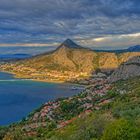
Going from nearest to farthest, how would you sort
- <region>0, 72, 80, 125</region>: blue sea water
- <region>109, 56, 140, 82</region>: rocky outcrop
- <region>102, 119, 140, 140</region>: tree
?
<region>102, 119, 140, 140</region>: tree
<region>0, 72, 80, 125</region>: blue sea water
<region>109, 56, 140, 82</region>: rocky outcrop

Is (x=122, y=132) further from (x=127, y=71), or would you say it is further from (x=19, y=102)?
(x=127, y=71)

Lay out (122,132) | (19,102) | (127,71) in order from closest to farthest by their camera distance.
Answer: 1. (122,132)
2. (19,102)
3. (127,71)

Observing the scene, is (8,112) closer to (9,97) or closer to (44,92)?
(9,97)

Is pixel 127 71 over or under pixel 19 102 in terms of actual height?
over

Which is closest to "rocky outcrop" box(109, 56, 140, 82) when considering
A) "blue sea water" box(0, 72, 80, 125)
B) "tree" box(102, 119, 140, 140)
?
"blue sea water" box(0, 72, 80, 125)

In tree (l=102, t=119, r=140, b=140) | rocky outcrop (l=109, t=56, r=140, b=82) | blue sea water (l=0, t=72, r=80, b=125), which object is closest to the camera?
tree (l=102, t=119, r=140, b=140)

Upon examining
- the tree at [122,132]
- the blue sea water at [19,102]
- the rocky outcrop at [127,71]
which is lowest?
the blue sea water at [19,102]

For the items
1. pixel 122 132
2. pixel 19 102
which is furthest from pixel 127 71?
pixel 122 132

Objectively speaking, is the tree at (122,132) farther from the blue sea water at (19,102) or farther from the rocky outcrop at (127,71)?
the rocky outcrop at (127,71)

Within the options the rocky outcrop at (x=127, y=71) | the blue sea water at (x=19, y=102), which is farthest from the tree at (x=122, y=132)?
the rocky outcrop at (x=127, y=71)

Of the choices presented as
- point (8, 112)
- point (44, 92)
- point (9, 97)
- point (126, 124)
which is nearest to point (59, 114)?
point (8, 112)

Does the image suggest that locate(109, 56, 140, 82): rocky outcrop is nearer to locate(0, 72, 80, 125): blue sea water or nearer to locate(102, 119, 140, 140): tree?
locate(0, 72, 80, 125): blue sea water

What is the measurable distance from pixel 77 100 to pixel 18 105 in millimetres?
34699

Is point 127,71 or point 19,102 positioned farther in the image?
point 127,71
